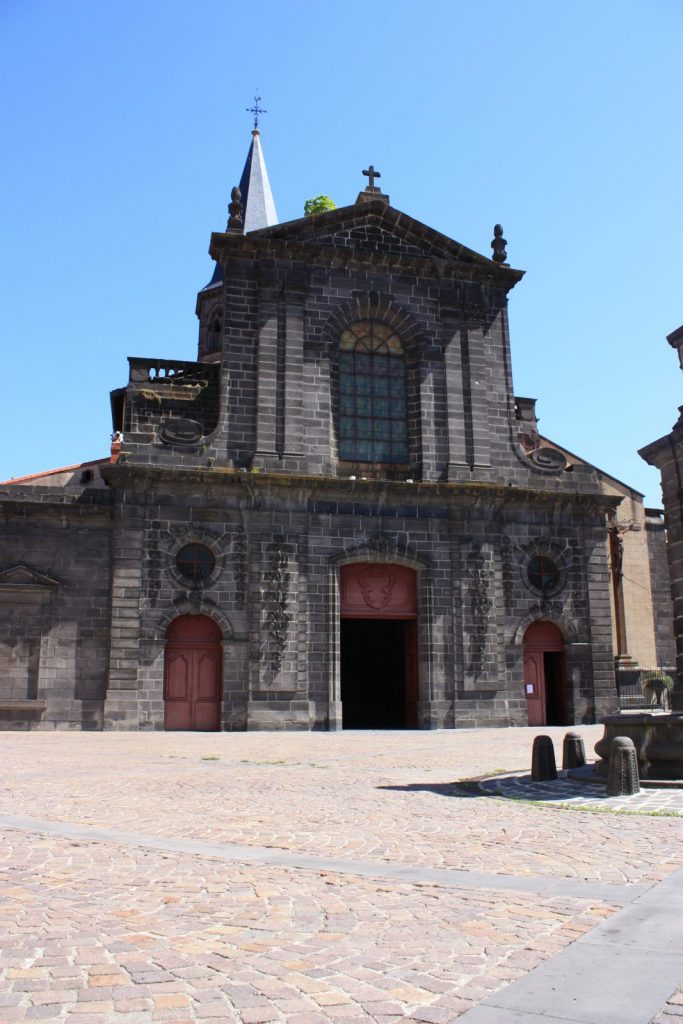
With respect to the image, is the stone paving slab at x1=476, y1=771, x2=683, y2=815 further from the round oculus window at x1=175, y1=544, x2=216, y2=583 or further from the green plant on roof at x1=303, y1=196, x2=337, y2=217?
the green plant on roof at x1=303, y1=196, x2=337, y2=217

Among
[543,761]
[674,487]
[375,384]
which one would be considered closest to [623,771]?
[543,761]

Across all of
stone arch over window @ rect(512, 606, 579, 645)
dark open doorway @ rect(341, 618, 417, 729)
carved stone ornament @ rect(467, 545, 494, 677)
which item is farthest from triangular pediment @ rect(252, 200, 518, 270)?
dark open doorway @ rect(341, 618, 417, 729)

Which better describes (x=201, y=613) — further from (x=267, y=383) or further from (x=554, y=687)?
(x=554, y=687)

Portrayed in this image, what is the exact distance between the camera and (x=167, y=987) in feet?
11.8

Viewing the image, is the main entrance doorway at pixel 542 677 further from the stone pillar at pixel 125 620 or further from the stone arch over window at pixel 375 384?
the stone pillar at pixel 125 620

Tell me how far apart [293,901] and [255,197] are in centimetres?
3856

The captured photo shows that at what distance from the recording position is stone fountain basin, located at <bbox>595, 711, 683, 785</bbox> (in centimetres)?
1001

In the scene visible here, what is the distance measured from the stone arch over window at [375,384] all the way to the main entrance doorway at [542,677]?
5.76 meters

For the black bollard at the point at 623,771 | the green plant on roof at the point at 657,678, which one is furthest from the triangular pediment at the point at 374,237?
the black bollard at the point at 623,771

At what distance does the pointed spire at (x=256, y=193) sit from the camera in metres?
38.4

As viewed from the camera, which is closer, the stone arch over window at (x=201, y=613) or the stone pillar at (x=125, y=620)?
the stone pillar at (x=125, y=620)

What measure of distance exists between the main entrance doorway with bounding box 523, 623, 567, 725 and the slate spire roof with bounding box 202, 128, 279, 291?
22214mm

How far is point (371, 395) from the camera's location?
2511 cm

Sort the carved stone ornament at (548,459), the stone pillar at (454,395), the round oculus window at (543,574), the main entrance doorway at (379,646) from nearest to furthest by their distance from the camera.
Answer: the main entrance doorway at (379,646), the round oculus window at (543,574), the stone pillar at (454,395), the carved stone ornament at (548,459)
